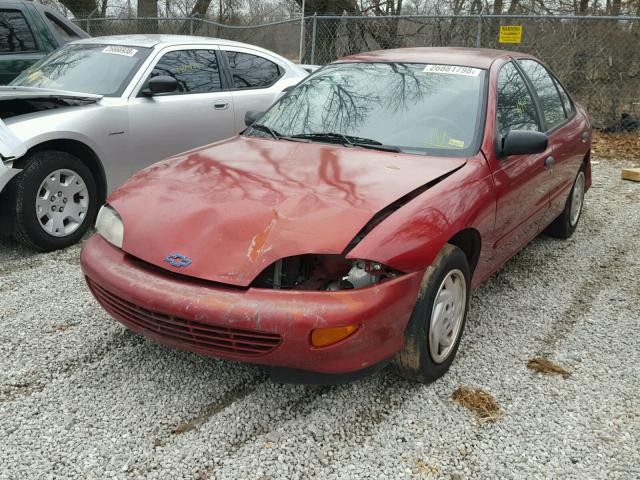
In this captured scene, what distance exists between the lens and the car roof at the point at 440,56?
3.91 metres

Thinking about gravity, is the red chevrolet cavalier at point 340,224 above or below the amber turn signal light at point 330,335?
above

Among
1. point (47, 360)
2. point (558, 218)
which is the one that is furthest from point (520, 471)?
point (558, 218)

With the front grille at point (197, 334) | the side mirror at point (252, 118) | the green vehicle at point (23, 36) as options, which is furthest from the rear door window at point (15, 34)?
the front grille at point (197, 334)

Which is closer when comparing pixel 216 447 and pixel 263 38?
pixel 216 447

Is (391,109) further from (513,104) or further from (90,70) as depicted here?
(90,70)

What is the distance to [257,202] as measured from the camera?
2818 mm

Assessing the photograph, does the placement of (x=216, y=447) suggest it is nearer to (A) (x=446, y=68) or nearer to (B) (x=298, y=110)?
(B) (x=298, y=110)

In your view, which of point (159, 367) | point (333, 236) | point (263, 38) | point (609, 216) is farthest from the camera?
point (263, 38)

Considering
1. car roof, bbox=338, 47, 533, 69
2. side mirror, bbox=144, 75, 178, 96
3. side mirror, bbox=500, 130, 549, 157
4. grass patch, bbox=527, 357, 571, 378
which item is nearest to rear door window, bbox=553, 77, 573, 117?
car roof, bbox=338, 47, 533, 69

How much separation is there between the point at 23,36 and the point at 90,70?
2284mm

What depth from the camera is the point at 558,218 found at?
201 inches

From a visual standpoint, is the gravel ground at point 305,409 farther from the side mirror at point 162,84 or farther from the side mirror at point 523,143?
the side mirror at point 162,84

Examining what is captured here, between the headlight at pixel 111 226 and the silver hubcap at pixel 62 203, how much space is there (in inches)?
66.4

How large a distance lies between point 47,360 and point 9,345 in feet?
0.99
